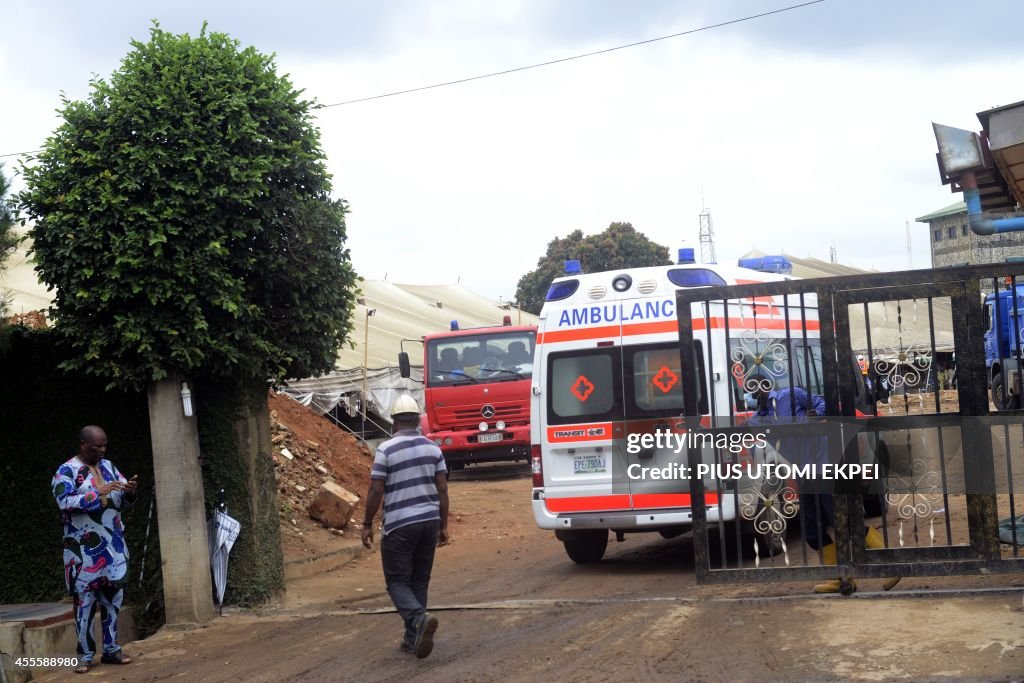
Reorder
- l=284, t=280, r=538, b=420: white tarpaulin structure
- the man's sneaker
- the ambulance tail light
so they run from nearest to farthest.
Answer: the man's sneaker → the ambulance tail light → l=284, t=280, r=538, b=420: white tarpaulin structure

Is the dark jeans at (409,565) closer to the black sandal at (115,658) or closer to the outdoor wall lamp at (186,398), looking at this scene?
the black sandal at (115,658)

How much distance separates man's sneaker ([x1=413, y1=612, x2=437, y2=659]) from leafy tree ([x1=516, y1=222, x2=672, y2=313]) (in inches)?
1575

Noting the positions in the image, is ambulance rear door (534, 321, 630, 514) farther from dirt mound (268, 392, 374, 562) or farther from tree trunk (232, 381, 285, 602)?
dirt mound (268, 392, 374, 562)

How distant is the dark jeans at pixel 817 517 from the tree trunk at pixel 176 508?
200 inches

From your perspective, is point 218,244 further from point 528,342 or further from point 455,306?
point 455,306

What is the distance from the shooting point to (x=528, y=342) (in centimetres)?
2131

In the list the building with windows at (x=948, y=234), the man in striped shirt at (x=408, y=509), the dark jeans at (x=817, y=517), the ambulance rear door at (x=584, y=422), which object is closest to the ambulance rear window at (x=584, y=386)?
the ambulance rear door at (x=584, y=422)

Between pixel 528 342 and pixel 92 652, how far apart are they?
1404 cm

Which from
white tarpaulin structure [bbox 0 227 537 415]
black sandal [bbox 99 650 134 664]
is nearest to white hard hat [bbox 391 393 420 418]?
black sandal [bbox 99 650 134 664]

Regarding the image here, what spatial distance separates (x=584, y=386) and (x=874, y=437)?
11.6 ft

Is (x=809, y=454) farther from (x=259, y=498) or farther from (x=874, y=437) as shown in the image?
(x=259, y=498)

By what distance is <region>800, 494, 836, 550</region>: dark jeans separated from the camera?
766 centimetres

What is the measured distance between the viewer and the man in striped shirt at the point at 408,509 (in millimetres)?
A: 7547

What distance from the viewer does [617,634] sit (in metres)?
7.41
